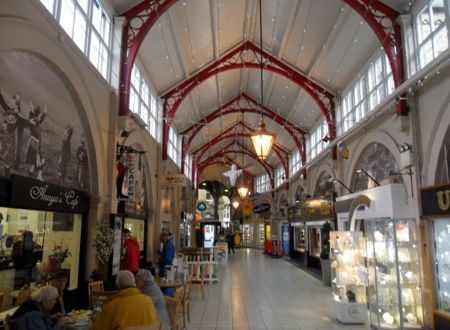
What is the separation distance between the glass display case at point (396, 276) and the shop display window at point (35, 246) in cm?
537

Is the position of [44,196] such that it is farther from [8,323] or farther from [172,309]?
[172,309]

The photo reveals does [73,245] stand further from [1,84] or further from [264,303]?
[264,303]

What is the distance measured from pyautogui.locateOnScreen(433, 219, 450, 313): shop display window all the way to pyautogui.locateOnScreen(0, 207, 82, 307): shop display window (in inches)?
249

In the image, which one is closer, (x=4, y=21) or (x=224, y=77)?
(x=4, y=21)

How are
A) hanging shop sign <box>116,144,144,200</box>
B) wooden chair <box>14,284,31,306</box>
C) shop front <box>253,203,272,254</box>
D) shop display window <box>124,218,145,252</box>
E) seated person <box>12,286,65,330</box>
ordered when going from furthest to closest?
shop front <box>253,203,272,254</box> < shop display window <box>124,218,145,252</box> < hanging shop sign <box>116,144,144,200</box> < wooden chair <box>14,284,31,306</box> < seated person <box>12,286,65,330</box>

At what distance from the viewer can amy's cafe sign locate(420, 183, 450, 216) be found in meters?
5.82

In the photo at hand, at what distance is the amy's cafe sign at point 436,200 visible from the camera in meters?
5.82

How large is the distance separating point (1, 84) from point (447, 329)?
7167mm

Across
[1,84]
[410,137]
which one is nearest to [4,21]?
[1,84]

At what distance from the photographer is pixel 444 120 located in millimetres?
6500

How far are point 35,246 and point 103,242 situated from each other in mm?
1605

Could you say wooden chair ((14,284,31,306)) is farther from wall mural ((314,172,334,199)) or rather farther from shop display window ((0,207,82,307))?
wall mural ((314,172,334,199))

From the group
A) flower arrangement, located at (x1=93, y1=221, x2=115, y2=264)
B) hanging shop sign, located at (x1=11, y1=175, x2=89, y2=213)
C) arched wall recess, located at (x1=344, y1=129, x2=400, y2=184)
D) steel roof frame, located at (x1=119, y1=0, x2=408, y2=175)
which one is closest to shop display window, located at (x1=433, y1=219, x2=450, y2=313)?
arched wall recess, located at (x1=344, y1=129, x2=400, y2=184)

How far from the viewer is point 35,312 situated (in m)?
3.24
